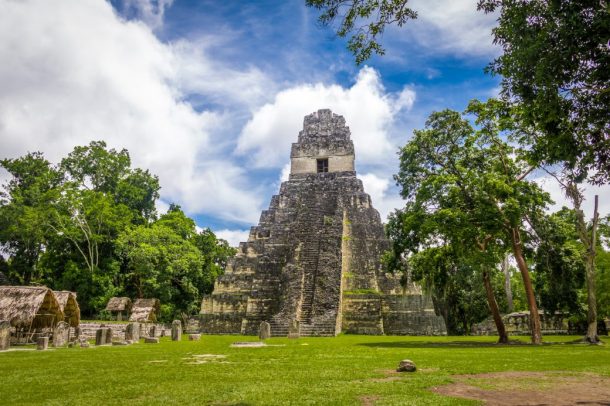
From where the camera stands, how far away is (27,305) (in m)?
15.3

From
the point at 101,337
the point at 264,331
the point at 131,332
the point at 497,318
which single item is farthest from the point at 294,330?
the point at 497,318

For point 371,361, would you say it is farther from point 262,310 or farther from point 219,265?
point 219,265

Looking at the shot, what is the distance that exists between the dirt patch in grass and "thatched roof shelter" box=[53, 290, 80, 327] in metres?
16.8

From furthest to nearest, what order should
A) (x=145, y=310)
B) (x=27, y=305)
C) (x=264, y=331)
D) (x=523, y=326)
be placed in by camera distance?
(x=523, y=326), (x=145, y=310), (x=264, y=331), (x=27, y=305)

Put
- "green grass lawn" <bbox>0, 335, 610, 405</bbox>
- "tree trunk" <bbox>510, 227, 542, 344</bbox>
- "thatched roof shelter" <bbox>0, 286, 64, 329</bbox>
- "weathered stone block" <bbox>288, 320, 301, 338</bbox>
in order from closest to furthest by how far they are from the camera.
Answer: "green grass lawn" <bbox>0, 335, 610, 405</bbox> < "tree trunk" <bbox>510, 227, 542, 344</bbox> < "thatched roof shelter" <bbox>0, 286, 64, 329</bbox> < "weathered stone block" <bbox>288, 320, 301, 338</bbox>

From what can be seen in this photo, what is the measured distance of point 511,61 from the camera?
5.85m

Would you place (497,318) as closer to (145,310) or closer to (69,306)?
(69,306)

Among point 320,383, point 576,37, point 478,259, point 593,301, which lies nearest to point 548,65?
point 576,37

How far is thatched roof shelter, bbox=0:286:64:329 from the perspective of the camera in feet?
49.2

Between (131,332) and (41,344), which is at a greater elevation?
(131,332)

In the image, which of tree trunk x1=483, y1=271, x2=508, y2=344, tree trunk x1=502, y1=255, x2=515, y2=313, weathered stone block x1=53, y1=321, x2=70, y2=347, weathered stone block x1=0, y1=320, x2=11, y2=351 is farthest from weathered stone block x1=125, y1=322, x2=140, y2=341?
tree trunk x1=502, y1=255, x2=515, y2=313

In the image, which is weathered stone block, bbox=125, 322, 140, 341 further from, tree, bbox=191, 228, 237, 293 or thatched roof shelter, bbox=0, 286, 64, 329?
tree, bbox=191, 228, 237, 293

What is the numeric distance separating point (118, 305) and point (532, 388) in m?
24.6

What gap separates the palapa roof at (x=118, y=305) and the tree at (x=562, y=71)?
2485 centimetres
